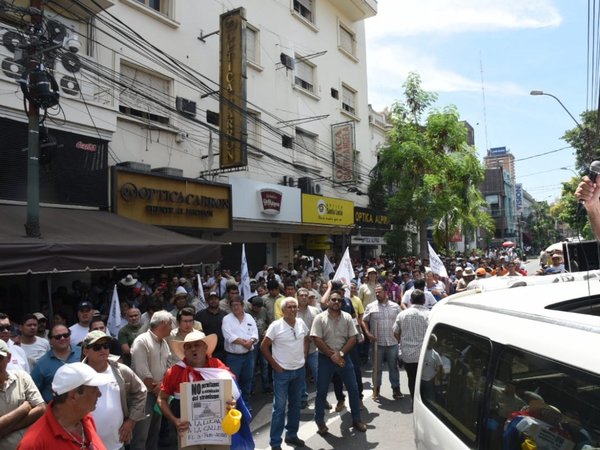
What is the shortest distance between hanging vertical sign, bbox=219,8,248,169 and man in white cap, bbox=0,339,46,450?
10.1 meters

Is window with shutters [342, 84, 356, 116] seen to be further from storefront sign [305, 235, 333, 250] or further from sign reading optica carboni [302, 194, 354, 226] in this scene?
storefront sign [305, 235, 333, 250]

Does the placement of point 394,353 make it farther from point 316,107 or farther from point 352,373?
point 316,107

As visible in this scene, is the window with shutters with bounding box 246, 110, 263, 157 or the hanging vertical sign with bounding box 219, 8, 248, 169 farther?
the window with shutters with bounding box 246, 110, 263, 157

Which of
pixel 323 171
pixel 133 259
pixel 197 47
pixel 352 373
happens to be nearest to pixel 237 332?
pixel 352 373

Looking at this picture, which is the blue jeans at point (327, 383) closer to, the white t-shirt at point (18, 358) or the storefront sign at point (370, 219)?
the white t-shirt at point (18, 358)

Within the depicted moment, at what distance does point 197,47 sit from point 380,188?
12.0 metres

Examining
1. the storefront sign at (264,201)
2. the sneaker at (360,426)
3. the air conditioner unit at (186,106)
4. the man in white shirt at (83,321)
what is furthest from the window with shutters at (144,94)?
the sneaker at (360,426)

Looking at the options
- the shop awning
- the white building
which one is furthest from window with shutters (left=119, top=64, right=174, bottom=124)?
the shop awning

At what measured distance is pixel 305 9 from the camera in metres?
21.1

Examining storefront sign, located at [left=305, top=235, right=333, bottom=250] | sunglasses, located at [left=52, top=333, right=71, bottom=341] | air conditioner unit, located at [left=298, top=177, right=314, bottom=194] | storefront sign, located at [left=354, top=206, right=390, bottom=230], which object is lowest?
sunglasses, located at [left=52, top=333, right=71, bottom=341]

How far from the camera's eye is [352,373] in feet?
18.3

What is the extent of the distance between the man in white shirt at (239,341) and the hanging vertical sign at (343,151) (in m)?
14.7

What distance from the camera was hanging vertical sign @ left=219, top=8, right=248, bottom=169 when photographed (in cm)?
1312

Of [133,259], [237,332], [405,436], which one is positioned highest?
[133,259]
